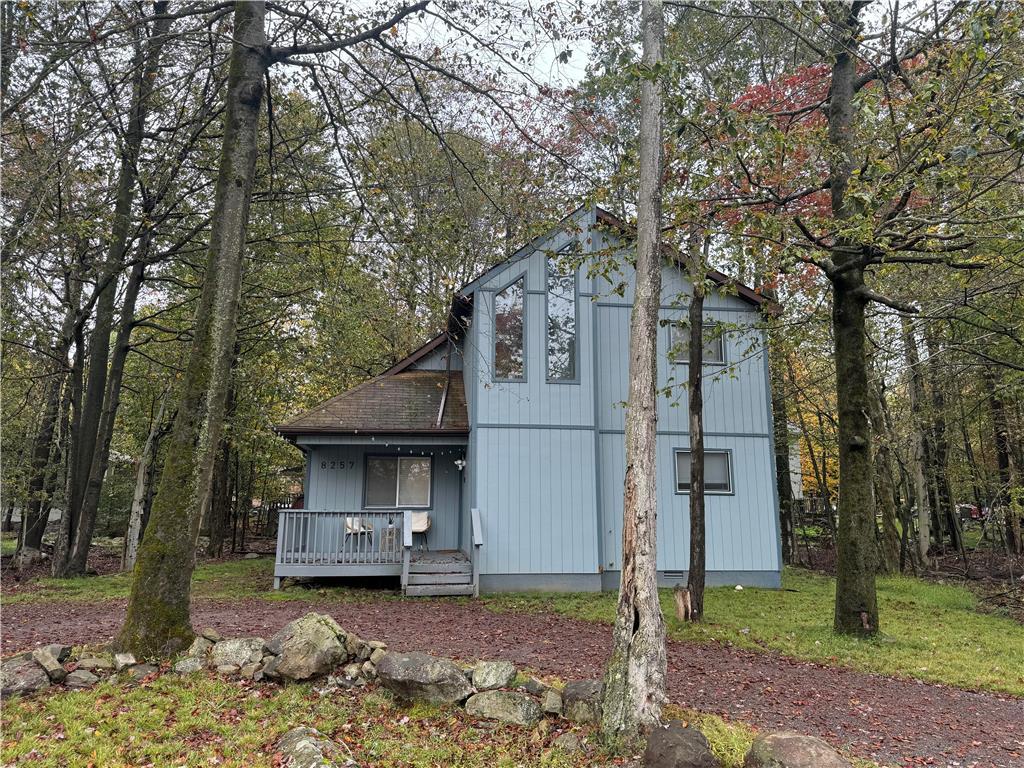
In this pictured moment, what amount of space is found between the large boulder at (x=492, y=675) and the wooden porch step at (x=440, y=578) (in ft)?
21.1

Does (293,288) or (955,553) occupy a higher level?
(293,288)

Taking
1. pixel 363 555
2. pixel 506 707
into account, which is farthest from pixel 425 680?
pixel 363 555

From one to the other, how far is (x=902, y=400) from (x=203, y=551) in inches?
879

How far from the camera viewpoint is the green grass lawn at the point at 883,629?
23.0 ft

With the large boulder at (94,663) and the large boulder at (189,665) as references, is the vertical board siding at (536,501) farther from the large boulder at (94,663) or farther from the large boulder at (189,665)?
the large boulder at (94,663)

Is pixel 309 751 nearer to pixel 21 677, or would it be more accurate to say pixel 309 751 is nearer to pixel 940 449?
pixel 21 677

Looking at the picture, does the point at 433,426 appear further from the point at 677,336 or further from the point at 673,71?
the point at 673,71

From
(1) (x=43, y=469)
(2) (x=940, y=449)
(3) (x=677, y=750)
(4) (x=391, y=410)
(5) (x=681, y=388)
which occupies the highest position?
(5) (x=681, y=388)

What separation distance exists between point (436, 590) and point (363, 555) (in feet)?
5.55

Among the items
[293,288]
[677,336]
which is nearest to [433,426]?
[293,288]

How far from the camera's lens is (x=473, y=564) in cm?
1159

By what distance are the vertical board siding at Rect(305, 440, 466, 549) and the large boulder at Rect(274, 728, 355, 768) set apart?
30.3ft

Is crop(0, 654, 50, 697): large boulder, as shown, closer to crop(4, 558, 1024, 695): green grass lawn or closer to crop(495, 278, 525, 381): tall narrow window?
crop(4, 558, 1024, 695): green grass lawn

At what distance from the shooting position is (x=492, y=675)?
5223mm
